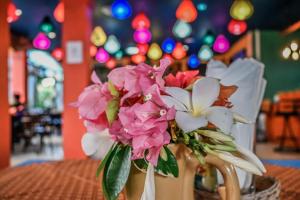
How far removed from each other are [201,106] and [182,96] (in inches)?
1.4

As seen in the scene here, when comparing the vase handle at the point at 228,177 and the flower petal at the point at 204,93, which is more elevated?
the flower petal at the point at 204,93

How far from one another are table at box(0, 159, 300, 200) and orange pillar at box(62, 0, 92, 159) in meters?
3.21

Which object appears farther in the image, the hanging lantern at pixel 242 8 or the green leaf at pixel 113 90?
the hanging lantern at pixel 242 8

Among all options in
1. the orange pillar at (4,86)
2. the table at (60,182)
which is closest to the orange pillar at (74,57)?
the orange pillar at (4,86)

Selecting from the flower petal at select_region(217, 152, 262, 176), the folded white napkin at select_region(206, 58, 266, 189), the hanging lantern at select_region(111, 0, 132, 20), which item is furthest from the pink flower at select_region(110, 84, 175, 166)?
the hanging lantern at select_region(111, 0, 132, 20)

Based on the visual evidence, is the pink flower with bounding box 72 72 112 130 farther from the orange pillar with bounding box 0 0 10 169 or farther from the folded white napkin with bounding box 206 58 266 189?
the orange pillar with bounding box 0 0 10 169

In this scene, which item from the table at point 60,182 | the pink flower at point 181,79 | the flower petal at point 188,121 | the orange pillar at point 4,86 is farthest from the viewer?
the orange pillar at point 4,86

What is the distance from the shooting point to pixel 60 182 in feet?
3.67

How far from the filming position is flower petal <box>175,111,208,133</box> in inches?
20.0

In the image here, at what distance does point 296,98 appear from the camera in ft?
24.7

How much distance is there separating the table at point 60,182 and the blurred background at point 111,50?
0.84 ft

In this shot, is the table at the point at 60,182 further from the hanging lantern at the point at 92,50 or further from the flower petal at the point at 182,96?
the hanging lantern at the point at 92,50

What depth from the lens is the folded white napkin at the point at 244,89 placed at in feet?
2.32

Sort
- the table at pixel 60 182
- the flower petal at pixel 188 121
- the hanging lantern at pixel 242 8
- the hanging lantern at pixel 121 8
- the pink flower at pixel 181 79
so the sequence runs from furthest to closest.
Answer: the hanging lantern at pixel 121 8, the hanging lantern at pixel 242 8, the table at pixel 60 182, the pink flower at pixel 181 79, the flower petal at pixel 188 121
